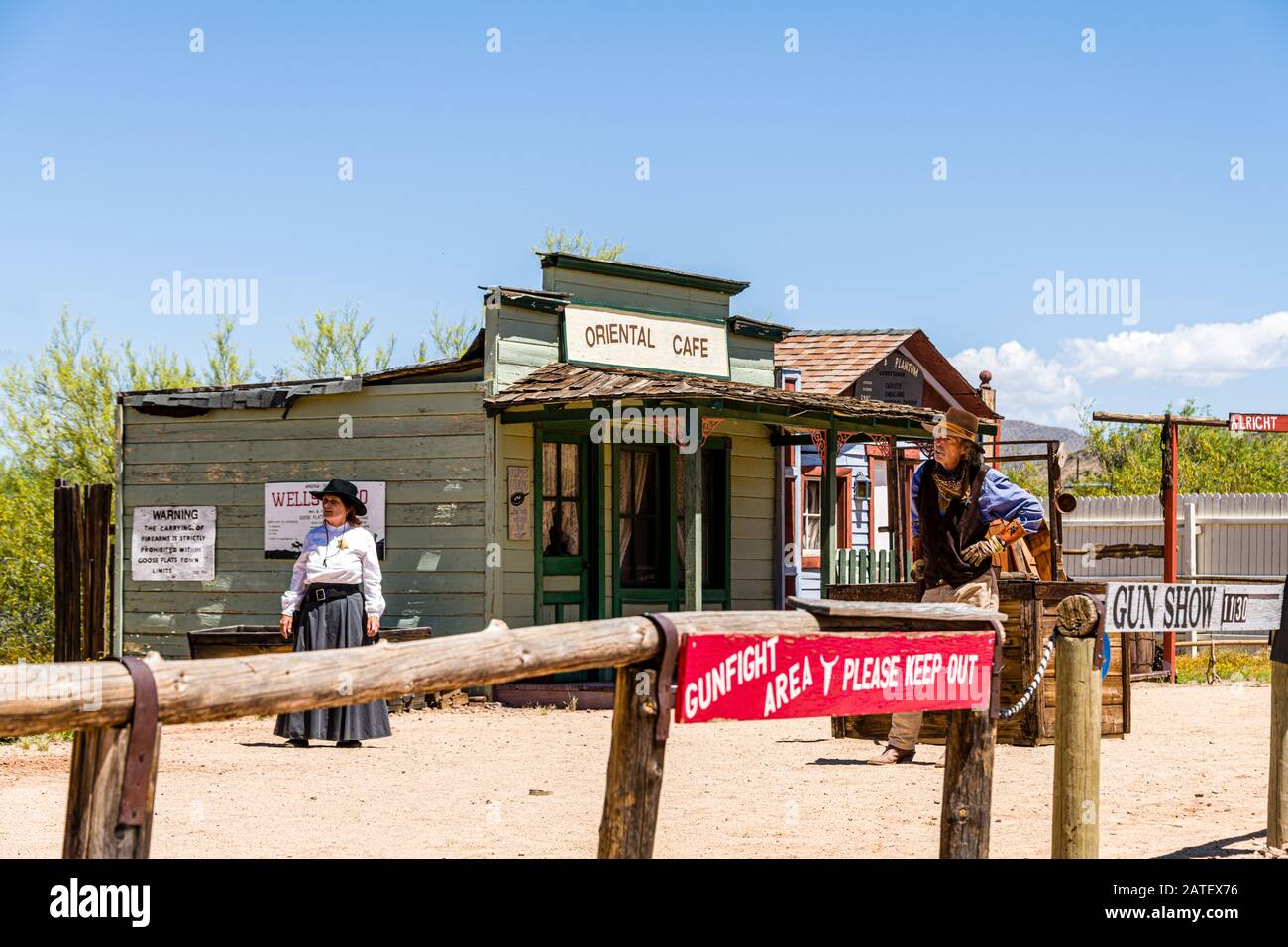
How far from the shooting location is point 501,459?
572 inches

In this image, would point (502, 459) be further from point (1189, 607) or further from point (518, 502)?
point (1189, 607)

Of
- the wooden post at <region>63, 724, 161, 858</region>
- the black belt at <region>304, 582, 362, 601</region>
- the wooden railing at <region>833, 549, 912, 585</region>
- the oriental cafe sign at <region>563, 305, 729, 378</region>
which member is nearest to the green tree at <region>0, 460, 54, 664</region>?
the oriental cafe sign at <region>563, 305, 729, 378</region>

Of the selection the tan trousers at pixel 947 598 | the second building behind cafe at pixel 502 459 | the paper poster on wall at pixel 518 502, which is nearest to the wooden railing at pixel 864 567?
the second building behind cafe at pixel 502 459

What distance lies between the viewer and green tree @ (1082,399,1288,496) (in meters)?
39.0

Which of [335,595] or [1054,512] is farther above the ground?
[1054,512]

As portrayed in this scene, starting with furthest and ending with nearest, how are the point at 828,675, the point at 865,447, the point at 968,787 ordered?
1. the point at 865,447
2. the point at 968,787
3. the point at 828,675

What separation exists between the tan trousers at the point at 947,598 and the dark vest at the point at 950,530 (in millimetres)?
50

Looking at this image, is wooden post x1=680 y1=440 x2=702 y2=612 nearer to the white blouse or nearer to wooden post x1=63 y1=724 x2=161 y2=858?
the white blouse

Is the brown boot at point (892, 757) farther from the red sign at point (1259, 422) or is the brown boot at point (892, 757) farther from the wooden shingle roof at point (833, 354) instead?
the wooden shingle roof at point (833, 354)

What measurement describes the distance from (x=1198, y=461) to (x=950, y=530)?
37693mm

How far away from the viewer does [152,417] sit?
15867mm

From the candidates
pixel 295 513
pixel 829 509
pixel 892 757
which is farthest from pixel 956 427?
pixel 295 513

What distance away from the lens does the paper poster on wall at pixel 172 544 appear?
1561cm

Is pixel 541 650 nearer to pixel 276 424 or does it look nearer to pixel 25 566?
pixel 276 424
